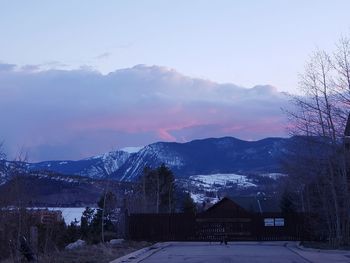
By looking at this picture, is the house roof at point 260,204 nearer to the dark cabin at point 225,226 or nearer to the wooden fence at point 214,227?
the dark cabin at point 225,226

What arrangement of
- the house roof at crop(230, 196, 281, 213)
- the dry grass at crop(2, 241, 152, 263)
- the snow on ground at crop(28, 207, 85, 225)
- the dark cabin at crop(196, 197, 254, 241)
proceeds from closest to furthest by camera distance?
the dry grass at crop(2, 241, 152, 263) < the snow on ground at crop(28, 207, 85, 225) < the dark cabin at crop(196, 197, 254, 241) < the house roof at crop(230, 196, 281, 213)

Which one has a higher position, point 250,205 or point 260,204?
point 260,204

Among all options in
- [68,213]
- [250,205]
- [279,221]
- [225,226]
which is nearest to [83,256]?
[68,213]

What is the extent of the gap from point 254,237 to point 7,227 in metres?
31.0

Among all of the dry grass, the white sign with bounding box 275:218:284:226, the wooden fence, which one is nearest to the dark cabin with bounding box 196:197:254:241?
the wooden fence

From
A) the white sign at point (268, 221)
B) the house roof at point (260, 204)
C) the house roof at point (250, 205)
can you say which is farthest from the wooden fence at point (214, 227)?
the house roof at point (260, 204)

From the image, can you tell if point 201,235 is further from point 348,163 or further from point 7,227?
point 7,227

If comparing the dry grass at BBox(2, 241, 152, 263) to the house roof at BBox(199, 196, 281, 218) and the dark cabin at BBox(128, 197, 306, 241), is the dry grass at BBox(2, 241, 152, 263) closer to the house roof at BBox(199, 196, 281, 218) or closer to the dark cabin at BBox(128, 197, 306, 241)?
the dark cabin at BBox(128, 197, 306, 241)

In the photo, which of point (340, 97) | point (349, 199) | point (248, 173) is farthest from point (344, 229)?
point (248, 173)

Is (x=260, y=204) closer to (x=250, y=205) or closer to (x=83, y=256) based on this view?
(x=250, y=205)

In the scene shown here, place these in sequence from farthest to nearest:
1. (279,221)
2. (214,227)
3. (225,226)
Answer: (225,226) < (214,227) < (279,221)

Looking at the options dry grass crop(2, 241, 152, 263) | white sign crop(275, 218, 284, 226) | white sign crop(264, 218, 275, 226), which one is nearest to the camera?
dry grass crop(2, 241, 152, 263)

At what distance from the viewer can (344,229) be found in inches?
1470

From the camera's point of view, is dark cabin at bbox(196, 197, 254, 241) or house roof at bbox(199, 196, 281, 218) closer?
dark cabin at bbox(196, 197, 254, 241)
